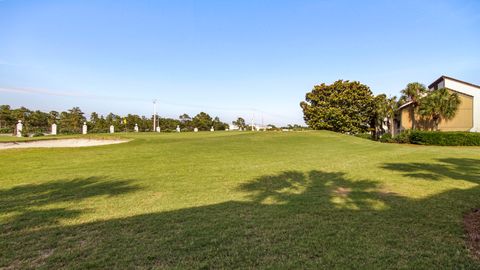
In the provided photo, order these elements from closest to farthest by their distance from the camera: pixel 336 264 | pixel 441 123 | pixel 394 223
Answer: pixel 336 264, pixel 394 223, pixel 441 123

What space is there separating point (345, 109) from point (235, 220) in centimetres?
3828

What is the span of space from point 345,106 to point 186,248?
39.8m

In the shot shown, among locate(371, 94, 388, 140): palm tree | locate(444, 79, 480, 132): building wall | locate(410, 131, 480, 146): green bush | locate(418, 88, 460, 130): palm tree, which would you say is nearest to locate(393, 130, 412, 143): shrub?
locate(410, 131, 480, 146): green bush

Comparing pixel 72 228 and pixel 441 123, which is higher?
pixel 441 123

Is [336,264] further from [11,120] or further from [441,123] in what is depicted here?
[11,120]

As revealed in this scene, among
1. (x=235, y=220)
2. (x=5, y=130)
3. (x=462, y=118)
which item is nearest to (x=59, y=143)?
(x=5, y=130)

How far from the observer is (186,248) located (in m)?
3.43

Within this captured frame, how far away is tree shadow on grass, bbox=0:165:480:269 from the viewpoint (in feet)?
10.2

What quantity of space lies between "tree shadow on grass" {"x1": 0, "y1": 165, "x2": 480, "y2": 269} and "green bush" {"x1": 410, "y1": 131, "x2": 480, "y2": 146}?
75.2 ft

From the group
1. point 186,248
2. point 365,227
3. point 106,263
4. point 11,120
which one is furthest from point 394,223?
point 11,120

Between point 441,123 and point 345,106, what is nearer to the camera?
point 441,123

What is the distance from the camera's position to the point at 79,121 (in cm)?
4556

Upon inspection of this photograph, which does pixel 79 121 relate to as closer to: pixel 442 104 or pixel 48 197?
pixel 48 197

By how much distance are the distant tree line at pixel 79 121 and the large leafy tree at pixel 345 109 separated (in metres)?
26.7
